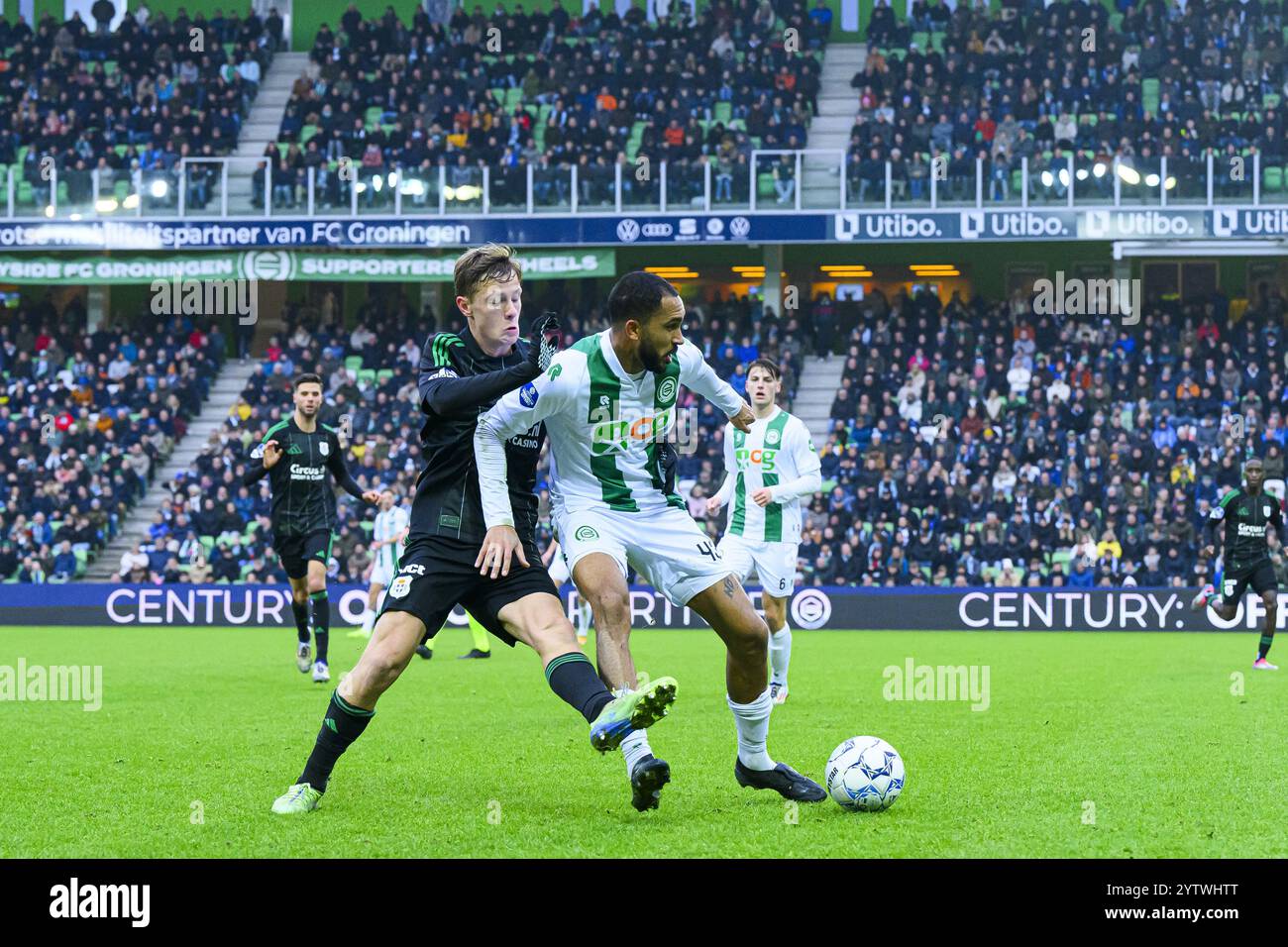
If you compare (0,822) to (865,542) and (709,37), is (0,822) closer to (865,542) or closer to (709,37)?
(865,542)

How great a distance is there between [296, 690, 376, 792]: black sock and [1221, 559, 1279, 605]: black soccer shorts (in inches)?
493

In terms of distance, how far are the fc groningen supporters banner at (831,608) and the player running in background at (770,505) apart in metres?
10.6

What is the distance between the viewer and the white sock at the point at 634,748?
6.41 metres


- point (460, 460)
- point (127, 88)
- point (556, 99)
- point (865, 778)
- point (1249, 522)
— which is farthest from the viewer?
point (127, 88)

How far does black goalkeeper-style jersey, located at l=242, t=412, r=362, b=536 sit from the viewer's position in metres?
14.1

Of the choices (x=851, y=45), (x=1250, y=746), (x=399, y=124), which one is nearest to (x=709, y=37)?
(x=851, y=45)

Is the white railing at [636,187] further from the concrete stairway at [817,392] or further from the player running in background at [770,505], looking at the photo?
the player running in background at [770,505]

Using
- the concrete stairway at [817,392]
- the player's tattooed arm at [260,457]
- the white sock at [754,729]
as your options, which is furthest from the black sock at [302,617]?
the concrete stairway at [817,392]

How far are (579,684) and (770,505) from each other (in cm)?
618

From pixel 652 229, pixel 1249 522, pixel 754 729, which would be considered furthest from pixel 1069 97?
pixel 754 729

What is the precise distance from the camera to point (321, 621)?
14391mm

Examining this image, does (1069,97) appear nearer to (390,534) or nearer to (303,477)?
(390,534)

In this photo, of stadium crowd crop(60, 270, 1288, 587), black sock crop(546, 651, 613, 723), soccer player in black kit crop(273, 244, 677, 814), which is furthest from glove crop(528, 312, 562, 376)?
stadium crowd crop(60, 270, 1288, 587)

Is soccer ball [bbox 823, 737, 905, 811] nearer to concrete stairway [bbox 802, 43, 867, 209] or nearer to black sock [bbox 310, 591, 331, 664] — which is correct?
black sock [bbox 310, 591, 331, 664]
